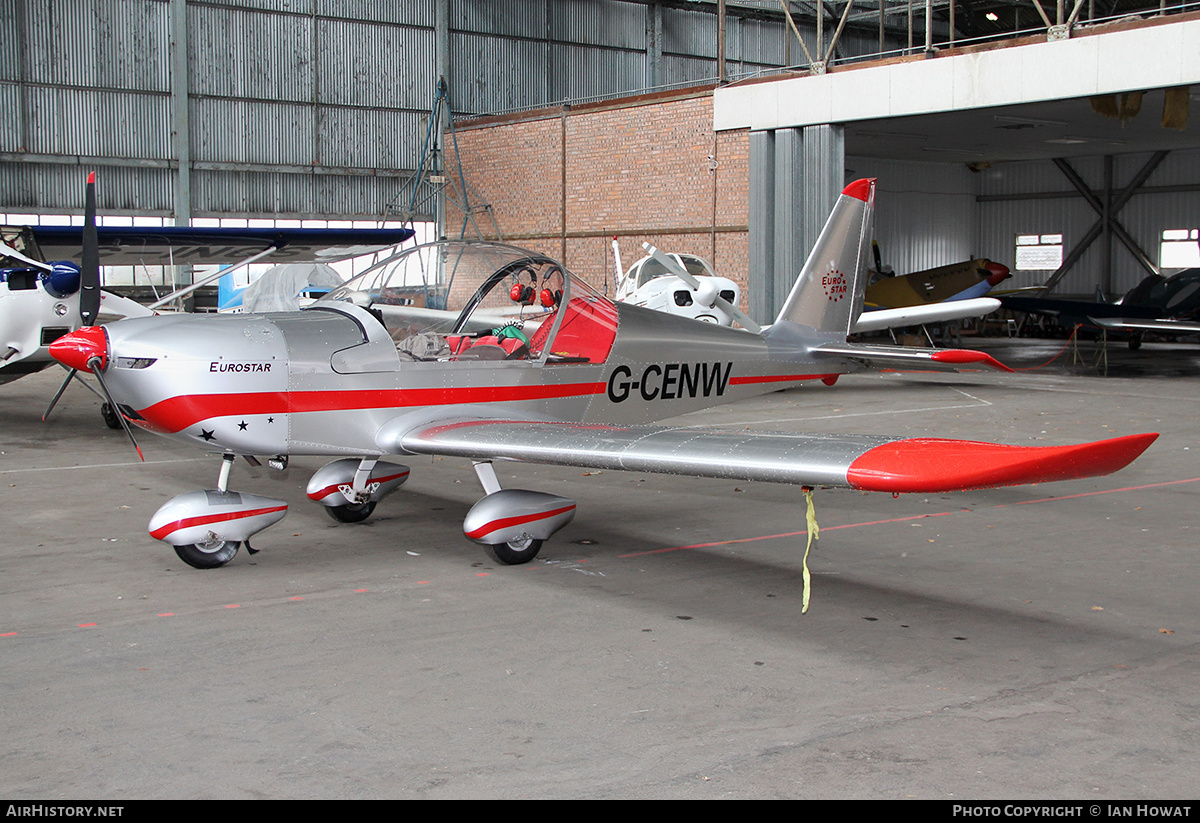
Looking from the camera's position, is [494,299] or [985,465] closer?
[985,465]

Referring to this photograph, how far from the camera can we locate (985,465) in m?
4.00

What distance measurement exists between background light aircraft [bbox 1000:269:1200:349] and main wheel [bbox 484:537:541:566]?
1795cm

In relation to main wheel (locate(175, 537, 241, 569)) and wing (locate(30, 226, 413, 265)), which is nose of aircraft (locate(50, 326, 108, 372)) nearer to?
main wheel (locate(175, 537, 241, 569))

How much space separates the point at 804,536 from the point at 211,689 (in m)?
3.97

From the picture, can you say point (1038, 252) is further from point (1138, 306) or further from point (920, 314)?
point (920, 314)

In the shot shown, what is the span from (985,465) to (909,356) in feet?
13.0

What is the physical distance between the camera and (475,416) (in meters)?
6.79

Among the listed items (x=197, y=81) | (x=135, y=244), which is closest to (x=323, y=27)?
(x=197, y=81)

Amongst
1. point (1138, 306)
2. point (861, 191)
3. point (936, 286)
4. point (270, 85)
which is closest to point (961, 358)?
point (861, 191)

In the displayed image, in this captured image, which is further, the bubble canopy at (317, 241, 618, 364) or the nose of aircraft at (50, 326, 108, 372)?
the bubble canopy at (317, 241, 618, 364)

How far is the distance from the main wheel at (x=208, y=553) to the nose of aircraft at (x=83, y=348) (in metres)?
1.08

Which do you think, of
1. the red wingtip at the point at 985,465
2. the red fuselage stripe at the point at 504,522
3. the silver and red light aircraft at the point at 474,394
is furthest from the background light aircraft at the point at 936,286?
the red wingtip at the point at 985,465

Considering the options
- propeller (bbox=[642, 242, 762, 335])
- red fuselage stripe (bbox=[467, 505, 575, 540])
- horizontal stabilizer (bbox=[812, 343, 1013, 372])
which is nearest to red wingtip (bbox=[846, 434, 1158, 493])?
red fuselage stripe (bbox=[467, 505, 575, 540])

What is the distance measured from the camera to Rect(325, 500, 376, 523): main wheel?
723cm
